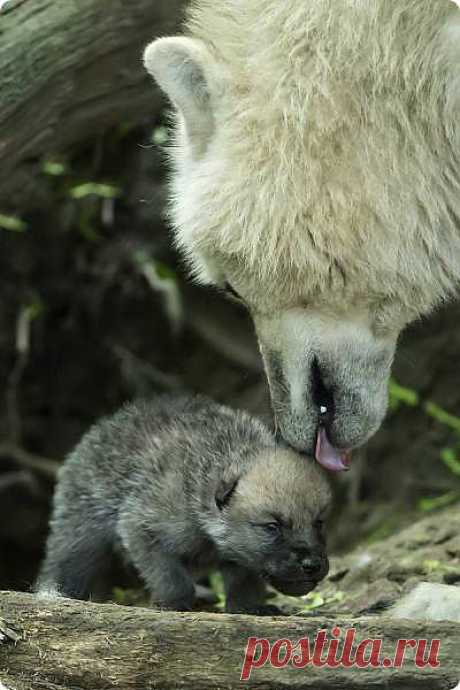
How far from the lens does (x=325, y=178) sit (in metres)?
4.33

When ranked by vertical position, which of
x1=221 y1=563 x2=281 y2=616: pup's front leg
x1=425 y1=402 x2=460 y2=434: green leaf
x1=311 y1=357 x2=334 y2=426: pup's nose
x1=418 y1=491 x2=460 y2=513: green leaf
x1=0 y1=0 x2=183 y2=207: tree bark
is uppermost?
x1=0 y1=0 x2=183 y2=207: tree bark

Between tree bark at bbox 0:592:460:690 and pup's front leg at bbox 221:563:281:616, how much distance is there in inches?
33.1

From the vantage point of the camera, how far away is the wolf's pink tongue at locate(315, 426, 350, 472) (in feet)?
15.3

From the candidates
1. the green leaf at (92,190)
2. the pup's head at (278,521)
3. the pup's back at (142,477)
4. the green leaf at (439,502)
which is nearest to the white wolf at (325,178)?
the pup's head at (278,521)

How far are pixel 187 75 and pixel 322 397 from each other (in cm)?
122

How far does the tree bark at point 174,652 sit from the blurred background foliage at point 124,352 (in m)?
3.40

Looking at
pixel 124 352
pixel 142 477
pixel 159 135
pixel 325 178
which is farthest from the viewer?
pixel 124 352

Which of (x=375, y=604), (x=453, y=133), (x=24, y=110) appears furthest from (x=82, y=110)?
(x=375, y=604)

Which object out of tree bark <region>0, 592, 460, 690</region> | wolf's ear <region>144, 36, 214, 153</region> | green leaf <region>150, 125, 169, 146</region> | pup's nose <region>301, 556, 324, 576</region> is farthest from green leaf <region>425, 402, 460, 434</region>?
tree bark <region>0, 592, 460, 690</region>

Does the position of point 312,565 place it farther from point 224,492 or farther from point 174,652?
point 174,652

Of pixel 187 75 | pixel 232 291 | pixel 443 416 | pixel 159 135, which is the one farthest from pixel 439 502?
pixel 187 75

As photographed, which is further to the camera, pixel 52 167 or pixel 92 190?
pixel 92 190

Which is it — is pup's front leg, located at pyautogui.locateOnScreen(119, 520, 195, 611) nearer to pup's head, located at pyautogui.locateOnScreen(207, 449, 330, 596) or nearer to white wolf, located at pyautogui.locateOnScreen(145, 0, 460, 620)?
pup's head, located at pyautogui.locateOnScreen(207, 449, 330, 596)

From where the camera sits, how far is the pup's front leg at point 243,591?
15.5ft
